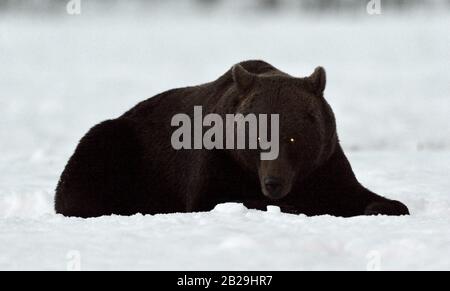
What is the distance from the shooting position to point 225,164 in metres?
6.07

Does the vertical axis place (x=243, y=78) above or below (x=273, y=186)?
above

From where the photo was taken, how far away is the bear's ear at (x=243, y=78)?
597cm

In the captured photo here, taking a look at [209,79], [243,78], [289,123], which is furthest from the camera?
[209,79]

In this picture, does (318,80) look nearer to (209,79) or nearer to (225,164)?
(225,164)

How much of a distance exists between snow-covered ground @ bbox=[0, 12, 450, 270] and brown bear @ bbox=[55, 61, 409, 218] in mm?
513

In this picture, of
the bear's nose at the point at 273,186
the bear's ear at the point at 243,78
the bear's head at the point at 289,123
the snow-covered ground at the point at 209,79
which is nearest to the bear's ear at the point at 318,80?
the bear's head at the point at 289,123

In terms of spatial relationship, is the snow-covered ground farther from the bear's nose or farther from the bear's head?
the bear's head

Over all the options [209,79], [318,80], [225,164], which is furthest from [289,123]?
[209,79]

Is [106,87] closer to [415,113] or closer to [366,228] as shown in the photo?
[415,113]

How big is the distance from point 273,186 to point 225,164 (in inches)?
27.3

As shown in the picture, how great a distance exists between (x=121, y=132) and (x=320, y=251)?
309 cm

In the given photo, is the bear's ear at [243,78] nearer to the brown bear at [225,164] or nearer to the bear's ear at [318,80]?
the brown bear at [225,164]

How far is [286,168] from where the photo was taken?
5.54 metres

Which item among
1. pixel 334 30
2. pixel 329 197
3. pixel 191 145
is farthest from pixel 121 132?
pixel 334 30
